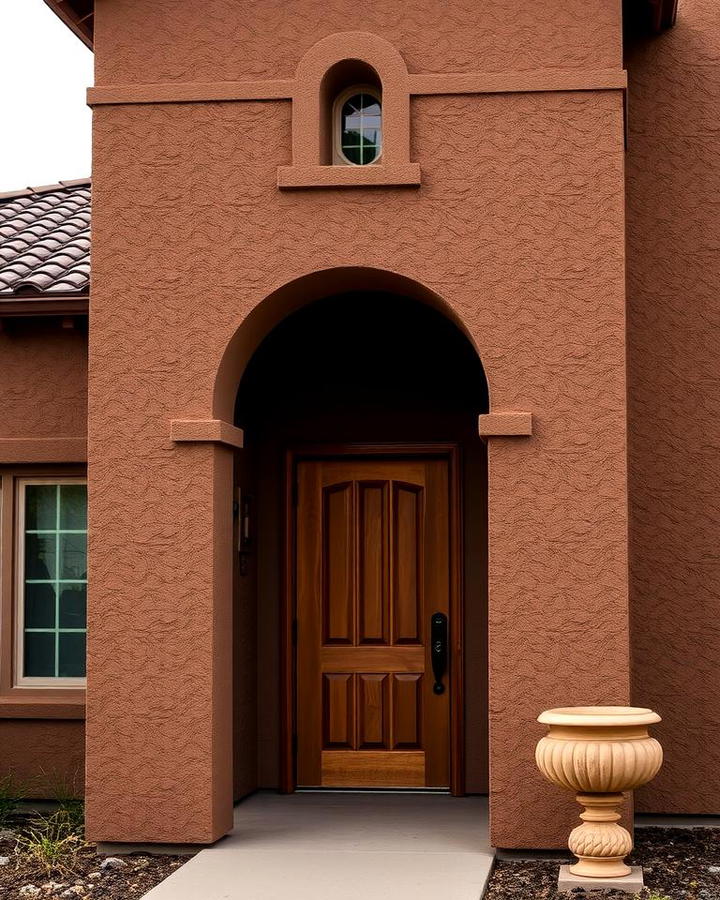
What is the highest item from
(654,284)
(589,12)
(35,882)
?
(589,12)

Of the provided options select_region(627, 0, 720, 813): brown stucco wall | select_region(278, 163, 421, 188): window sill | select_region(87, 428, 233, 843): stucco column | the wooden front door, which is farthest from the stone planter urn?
select_region(278, 163, 421, 188): window sill

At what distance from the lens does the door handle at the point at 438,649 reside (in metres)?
10.7

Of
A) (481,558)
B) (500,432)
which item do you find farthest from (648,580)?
(500,432)

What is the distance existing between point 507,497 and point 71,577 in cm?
396

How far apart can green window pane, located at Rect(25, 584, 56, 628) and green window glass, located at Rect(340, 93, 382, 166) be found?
423cm

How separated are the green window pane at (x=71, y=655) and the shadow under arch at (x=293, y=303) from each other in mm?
2583

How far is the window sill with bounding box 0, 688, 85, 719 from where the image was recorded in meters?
10.3

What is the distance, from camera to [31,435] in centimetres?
1062

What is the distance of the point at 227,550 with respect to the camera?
9.05m

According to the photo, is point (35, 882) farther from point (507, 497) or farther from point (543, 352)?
point (543, 352)

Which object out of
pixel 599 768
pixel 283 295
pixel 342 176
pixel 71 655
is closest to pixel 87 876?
pixel 71 655

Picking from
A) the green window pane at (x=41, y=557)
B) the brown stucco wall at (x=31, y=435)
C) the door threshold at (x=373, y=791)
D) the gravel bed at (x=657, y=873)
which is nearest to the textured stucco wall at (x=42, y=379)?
the brown stucco wall at (x=31, y=435)

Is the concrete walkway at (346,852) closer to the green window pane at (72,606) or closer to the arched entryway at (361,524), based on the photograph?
the arched entryway at (361,524)

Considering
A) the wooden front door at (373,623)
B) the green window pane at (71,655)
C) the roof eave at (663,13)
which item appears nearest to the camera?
the roof eave at (663,13)
